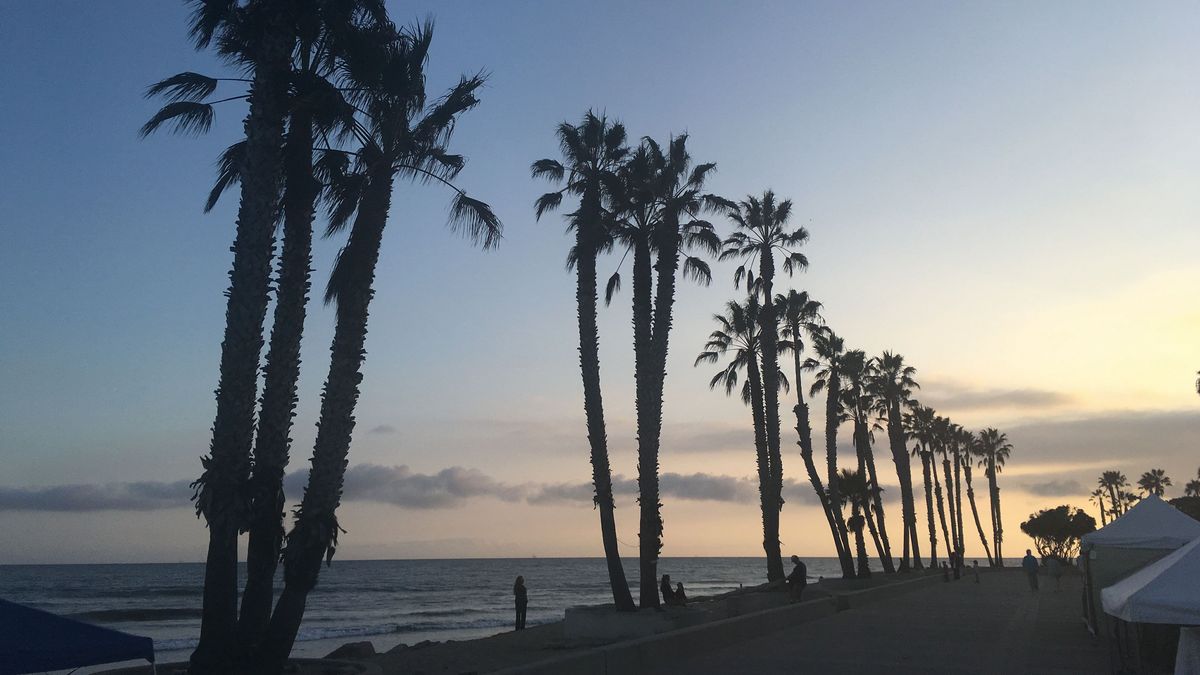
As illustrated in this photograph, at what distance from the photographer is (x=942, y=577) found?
49.1m

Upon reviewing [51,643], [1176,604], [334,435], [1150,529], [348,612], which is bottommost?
[348,612]

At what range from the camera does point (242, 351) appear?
12.1 m

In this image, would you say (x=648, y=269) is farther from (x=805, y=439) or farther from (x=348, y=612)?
(x=348, y=612)

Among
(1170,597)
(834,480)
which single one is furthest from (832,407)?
(1170,597)

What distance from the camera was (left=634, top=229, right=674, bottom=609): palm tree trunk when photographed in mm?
22141

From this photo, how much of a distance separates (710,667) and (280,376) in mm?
7568

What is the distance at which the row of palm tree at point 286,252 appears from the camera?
38.4 feet

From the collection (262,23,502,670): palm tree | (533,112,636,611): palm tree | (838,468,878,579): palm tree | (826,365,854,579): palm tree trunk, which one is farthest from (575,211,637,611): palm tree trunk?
(838,468,878,579): palm tree

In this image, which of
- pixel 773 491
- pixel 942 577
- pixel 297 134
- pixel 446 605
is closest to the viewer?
pixel 297 134

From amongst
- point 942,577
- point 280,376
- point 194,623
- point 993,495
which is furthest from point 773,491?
point 993,495

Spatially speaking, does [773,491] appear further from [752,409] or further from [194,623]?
[194,623]

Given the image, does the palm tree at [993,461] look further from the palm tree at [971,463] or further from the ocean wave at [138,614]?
the ocean wave at [138,614]

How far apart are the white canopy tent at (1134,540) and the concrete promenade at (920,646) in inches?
49.7

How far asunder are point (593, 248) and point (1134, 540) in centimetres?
1385
